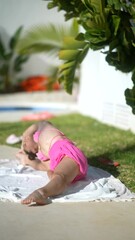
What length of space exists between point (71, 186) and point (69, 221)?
32.7 inches

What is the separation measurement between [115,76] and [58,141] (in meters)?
4.14

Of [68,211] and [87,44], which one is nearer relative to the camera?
[68,211]

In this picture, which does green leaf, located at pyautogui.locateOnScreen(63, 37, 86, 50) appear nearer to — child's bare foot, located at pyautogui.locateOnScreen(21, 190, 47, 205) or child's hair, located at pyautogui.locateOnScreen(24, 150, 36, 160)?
child's hair, located at pyautogui.locateOnScreen(24, 150, 36, 160)

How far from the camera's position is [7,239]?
3090mm

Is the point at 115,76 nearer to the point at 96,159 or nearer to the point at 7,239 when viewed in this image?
the point at 96,159

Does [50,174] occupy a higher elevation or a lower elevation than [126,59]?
lower

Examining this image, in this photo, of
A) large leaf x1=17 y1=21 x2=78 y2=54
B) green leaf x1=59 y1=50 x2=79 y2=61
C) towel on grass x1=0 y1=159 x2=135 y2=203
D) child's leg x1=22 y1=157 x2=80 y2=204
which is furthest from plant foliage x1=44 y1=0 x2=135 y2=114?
large leaf x1=17 y1=21 x2=78 y2=54

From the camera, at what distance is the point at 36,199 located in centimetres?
374

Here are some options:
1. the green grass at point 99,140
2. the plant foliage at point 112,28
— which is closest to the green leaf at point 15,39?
the green grass at point 99,140

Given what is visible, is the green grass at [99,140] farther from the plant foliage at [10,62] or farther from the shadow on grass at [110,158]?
the plant foliage at [10,62]

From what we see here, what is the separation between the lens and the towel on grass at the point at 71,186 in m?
4.01

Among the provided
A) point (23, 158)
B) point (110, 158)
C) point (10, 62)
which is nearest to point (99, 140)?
point (110, 158)

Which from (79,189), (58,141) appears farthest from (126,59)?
(79,189)

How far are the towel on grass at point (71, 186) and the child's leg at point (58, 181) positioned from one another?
99 mm
